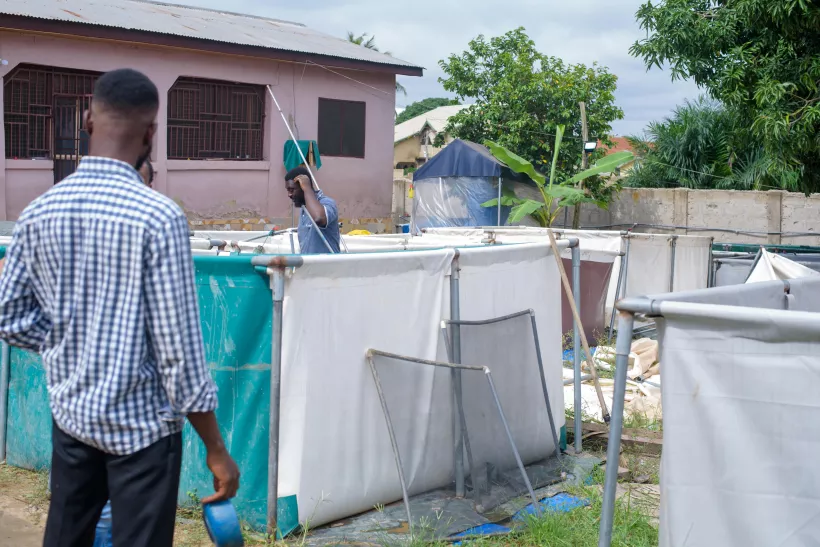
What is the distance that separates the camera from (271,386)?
14.8 ft

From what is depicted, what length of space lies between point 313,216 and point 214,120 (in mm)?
10748

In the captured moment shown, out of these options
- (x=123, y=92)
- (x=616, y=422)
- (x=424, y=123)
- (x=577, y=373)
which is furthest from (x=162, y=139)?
(x=424, y=123)

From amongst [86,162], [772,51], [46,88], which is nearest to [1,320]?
[86,162]

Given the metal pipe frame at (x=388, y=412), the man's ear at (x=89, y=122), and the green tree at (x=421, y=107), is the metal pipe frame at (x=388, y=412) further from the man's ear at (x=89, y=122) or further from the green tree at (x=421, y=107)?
the green tree at (x=421, y=107)

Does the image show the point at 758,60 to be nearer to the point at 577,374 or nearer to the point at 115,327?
the point at 577,374

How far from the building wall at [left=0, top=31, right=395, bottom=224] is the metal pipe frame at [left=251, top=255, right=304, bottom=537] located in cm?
1183

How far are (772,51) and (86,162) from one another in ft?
38.3

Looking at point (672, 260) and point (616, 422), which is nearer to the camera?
A: point (616, 422)

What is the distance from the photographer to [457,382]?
523 centimetres

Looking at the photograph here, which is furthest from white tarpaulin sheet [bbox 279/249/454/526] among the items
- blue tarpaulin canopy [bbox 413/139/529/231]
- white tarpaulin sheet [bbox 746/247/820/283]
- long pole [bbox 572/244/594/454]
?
blue tarpaulin canopy [bbox 413/139/529/231]

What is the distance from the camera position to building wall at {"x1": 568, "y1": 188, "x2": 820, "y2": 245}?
18781mm

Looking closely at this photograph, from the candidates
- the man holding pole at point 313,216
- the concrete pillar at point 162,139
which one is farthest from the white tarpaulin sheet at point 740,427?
the concrete pillar at point 162,139

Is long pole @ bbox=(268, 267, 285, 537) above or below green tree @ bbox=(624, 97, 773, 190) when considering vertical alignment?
below

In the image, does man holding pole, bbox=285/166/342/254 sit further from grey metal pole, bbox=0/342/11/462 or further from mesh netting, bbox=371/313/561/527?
grey metal pole, bbox=0/342/11/462
